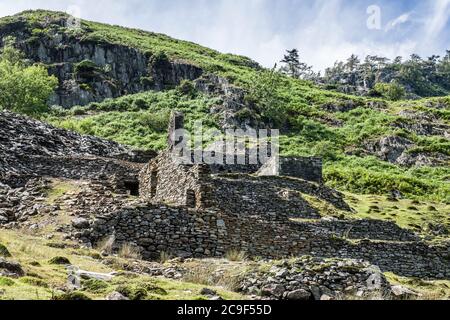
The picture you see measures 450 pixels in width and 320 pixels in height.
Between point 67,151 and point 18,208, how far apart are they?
55.9 ft

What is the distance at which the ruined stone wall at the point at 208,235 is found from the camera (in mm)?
15117

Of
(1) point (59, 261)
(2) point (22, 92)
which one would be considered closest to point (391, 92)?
(2) point (22, 92)

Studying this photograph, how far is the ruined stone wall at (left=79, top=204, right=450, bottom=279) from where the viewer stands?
595 inches

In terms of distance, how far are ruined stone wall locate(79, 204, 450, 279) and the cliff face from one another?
95138 mm

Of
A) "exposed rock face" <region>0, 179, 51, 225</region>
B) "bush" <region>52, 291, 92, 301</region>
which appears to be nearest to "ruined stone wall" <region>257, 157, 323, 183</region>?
"exposed rock face" <region>0, 179, 51, 225</region>

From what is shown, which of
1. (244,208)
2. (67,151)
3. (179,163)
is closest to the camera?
(179,163)

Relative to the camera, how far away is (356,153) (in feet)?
269

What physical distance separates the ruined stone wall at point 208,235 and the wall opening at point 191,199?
4.24ft

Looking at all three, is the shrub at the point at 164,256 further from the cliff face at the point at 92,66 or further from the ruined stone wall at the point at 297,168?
the cliff face at the point at 92,66

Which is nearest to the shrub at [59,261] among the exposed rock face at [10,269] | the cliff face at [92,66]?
the exposed rock face at [10,269]

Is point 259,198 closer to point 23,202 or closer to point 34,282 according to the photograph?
point 23,202

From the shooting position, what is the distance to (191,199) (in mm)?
17391
